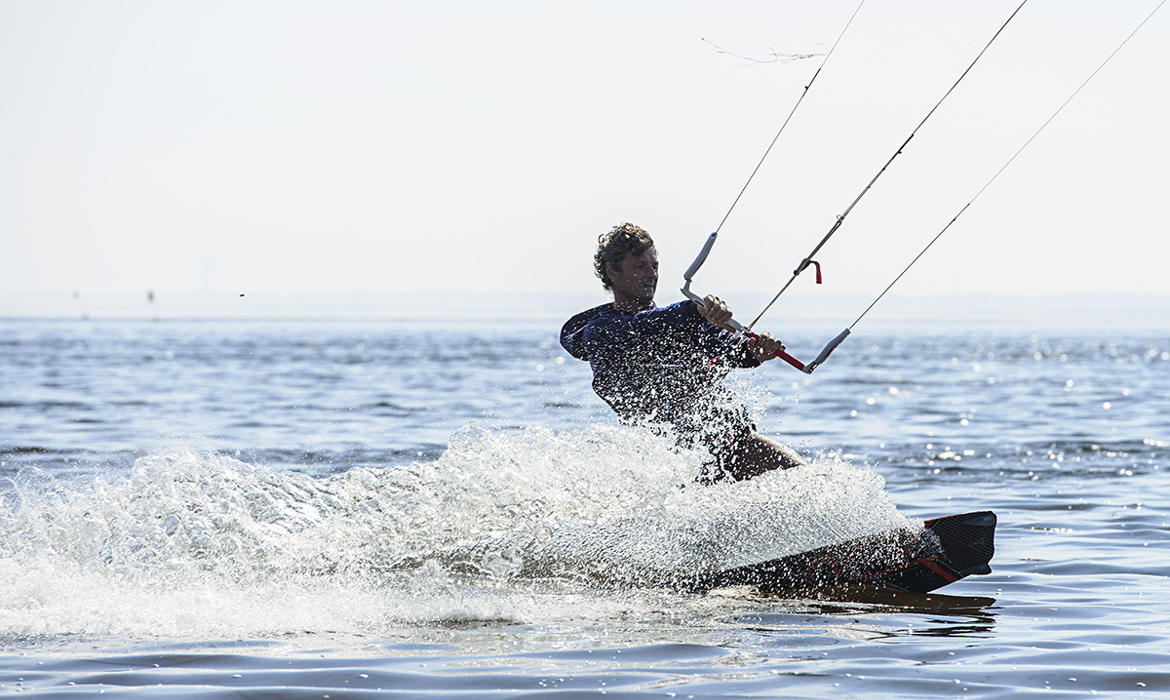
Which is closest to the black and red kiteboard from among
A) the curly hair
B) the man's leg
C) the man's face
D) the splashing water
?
the splashing water

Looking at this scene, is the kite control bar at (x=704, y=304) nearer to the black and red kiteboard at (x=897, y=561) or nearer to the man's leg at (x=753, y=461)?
the man's leg at (x=753, y=461)

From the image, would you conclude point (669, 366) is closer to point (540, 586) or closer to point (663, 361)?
point (663, 361)

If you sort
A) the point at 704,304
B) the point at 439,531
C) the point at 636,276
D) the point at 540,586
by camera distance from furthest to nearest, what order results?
the point at 439,531
the point at 540,586
the point at 636,276
the point at 704,304

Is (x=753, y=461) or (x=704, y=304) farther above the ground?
(x=704, y=304)

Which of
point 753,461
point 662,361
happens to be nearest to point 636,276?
point 662,361

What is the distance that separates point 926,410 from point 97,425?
1422 centimetres

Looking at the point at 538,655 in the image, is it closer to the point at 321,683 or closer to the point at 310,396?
the point at 321,683

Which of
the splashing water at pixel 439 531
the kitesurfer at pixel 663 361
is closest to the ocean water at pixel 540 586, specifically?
the splashing water at pixel 439 531

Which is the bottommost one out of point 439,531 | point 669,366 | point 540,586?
point 540,586

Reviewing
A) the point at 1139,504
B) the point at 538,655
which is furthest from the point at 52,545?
the point at 1139,504

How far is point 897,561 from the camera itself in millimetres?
7379

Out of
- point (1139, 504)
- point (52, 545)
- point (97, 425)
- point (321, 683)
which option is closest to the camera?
point (321, 683)

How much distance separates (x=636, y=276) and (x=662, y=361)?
1.78 feet

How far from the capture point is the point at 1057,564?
27.5 ft
